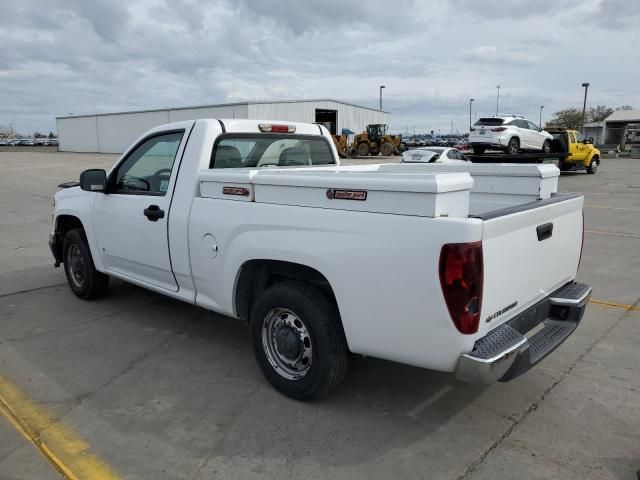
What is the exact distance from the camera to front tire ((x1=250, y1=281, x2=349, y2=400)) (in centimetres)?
310

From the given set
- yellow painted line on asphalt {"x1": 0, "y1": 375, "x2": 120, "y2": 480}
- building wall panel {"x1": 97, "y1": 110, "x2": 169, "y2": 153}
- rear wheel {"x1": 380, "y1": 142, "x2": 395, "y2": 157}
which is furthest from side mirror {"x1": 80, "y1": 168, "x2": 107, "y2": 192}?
building wall panel {"x1": 97, "y1": 110, "x2": 169, "y2": 153}

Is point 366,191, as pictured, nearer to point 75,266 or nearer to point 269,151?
point 269,151

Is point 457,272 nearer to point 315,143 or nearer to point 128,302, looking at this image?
point 315,143

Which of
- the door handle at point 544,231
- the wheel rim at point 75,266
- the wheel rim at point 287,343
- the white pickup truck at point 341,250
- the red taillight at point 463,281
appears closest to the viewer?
the red taillight at point 463,281

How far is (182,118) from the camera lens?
46.7 metres

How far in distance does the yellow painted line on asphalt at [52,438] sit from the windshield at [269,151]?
6.83ft

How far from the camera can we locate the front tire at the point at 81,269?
533 centimetres

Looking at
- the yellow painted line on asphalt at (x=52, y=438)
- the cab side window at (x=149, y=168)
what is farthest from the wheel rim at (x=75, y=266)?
the yellow painted line on asphalt at (x=52, y=438)

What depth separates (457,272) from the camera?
2.51m

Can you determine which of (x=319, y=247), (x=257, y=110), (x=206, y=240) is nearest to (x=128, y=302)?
(x=206, y=240)

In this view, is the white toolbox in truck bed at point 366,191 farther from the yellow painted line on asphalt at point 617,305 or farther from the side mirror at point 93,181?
the yellow painted line on asphalt at point 617,305

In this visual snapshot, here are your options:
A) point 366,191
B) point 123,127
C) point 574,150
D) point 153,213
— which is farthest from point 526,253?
point 123,127

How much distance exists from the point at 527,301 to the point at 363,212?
1193mm

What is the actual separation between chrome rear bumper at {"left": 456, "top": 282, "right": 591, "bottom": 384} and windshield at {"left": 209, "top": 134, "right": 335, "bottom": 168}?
2.45 meters
